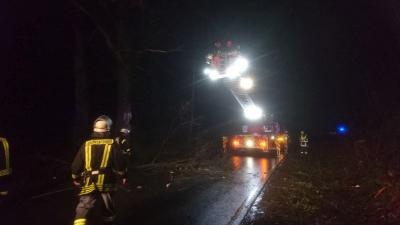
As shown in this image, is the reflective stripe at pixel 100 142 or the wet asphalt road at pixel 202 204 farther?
the wet asphalt road at pixel 202 204

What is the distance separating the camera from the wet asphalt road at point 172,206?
26.0 ft

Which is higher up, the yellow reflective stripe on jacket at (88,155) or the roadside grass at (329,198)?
the yellow reflective stripe on jacket at (88,155)

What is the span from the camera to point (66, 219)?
791 cm

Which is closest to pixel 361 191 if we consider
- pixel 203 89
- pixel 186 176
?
pixel 186 176

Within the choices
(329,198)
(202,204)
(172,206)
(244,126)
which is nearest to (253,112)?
(244,126)

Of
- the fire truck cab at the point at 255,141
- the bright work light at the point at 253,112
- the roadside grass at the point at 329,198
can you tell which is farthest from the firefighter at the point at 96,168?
the bright work light at the point at 253,112

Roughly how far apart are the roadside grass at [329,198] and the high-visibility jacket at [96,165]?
324 centimetres

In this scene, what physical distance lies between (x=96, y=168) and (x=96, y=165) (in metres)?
0.04

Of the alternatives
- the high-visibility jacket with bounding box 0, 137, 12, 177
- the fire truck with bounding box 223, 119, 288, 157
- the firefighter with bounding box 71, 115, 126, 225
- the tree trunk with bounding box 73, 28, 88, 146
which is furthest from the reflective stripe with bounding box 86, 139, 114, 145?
the fire truck with bounding box 223, 119, 288, 157

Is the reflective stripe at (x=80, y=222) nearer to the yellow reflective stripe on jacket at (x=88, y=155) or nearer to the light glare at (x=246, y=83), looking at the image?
the yellow reflective stripe on jacket at (x=88, y=155)

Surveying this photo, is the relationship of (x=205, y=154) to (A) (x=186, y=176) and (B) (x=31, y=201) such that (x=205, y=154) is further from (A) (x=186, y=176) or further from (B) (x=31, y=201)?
(B) (x=31, y=201)

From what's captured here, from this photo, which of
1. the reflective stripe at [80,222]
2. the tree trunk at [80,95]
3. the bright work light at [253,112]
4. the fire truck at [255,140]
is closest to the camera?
the reflective stripe at [80,222]

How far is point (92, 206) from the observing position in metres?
Result: 5.69

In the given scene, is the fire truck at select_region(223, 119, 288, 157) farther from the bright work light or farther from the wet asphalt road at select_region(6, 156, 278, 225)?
the wet asphalt road at select_region(6, 156, 278, 225)
